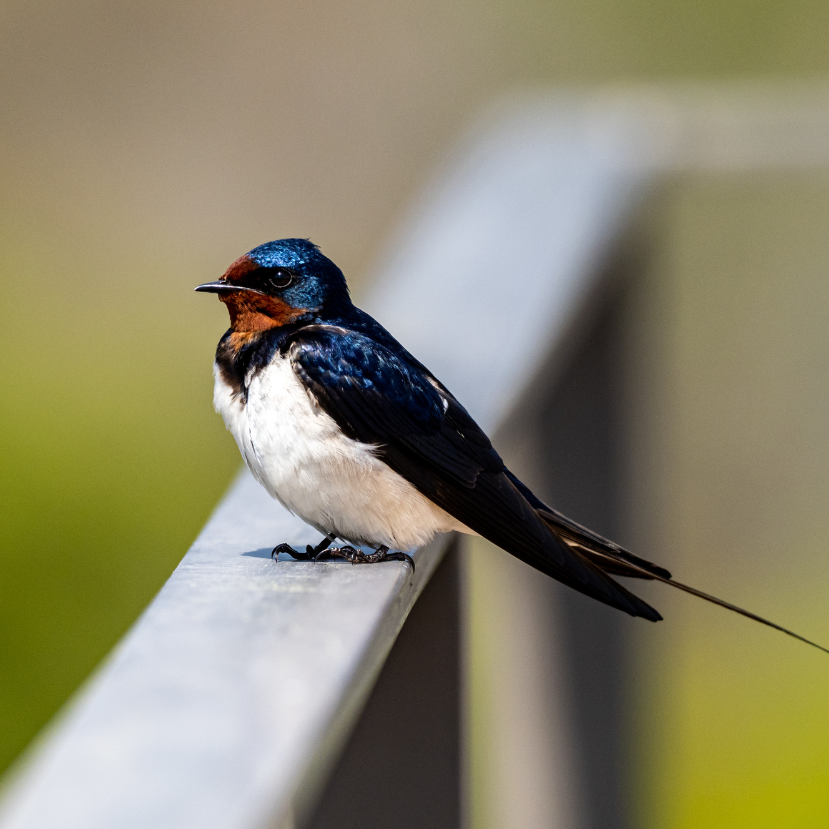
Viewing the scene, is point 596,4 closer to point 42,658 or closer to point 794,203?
point 794,203

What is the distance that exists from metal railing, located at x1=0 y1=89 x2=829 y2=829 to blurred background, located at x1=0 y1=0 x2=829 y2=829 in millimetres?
209

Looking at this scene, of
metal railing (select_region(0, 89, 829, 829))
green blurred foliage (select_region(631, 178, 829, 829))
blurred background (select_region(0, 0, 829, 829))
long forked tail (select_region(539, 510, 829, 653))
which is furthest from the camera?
blurred background (select_region(0, 0, 829, 829))

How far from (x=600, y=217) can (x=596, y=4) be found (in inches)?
238

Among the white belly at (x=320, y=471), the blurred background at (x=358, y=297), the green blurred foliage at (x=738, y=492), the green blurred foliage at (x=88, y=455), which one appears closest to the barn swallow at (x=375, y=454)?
the white belly at (x=320, y=471)

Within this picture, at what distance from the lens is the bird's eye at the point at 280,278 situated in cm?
211

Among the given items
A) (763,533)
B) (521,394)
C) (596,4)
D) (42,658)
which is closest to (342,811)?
(521,394)

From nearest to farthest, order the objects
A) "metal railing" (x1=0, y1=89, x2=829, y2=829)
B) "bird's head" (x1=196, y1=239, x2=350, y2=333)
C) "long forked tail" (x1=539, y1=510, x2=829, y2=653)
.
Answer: "metal railing" (x1=0, y1=89, x2=829, y2=829) → "long forked tail" (x1=539, y1=510, x2=829, y2=653) → "bird's head" (x1=196, y1=239, x2=350, y2=333)

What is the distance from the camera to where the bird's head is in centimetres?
209

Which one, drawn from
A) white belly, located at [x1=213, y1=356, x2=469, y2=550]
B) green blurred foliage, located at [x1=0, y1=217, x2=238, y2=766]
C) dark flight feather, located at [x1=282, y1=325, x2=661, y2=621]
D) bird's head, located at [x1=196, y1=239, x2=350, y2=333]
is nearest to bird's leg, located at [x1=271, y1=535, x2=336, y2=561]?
white belly, located at [x1=213, y1=356, x2=469, y2=550]

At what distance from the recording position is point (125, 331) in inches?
248

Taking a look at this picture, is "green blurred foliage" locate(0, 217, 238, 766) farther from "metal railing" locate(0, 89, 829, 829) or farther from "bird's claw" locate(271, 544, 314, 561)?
"bird's claw" locate(271, 544, 314, 561)

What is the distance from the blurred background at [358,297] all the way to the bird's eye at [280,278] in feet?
1.77

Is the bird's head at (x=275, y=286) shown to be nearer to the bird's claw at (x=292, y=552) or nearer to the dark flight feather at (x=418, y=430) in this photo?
the dark flight feather at (x=418, y=430)

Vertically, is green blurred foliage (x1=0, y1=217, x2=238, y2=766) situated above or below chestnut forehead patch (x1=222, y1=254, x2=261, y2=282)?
below
